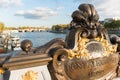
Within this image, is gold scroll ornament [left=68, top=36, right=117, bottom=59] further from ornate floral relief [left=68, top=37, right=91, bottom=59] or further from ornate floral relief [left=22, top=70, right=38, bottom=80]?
ornate floral relief [left=22, top=70, right=38, bottom=80]

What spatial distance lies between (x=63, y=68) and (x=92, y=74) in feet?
2.73

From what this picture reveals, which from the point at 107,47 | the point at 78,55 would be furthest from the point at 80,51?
the point at 107,47

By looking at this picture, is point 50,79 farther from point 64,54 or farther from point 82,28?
point 82,28

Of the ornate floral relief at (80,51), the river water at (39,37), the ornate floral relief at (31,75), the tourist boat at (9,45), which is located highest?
the ornate floral relief at (80,51)

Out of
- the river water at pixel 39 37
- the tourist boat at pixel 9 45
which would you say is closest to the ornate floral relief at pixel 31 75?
the river water at pixel 39 37

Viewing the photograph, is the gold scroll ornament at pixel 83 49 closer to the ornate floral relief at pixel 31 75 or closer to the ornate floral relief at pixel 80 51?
the ornate floral relief at pixel 80 51

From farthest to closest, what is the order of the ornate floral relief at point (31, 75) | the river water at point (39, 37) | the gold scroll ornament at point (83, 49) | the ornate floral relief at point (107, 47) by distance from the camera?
the river water at point (39, 37), the ornate floral relief at point (107, 47), the gold scroll ornament at point (83, 49), the ornate floral relief at point (31, 75)

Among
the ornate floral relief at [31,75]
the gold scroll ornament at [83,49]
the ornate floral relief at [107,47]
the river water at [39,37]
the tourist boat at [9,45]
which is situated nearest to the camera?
the ornate floral relief at [31,75]

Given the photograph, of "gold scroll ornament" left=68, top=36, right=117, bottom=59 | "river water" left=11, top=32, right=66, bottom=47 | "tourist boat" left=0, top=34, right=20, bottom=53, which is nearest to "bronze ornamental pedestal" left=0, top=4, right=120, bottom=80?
"gold scroll ornament" left=68, top=36, right=117, bottom=59

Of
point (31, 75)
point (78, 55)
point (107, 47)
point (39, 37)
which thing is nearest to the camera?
point (31, 75)

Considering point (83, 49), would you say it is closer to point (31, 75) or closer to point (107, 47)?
point (107, 47)

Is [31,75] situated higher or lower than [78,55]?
lower

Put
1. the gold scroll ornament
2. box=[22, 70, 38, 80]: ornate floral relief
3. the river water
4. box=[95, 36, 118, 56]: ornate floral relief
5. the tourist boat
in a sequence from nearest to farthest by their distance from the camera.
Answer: box=[22, 70, 38, 80]: ornate floral relief
the gold scroll ornament
box=[95, 36, 118, 56]: ornate floral relief
the tourist boat
the river water

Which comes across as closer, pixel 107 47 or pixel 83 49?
pixel 83 49
